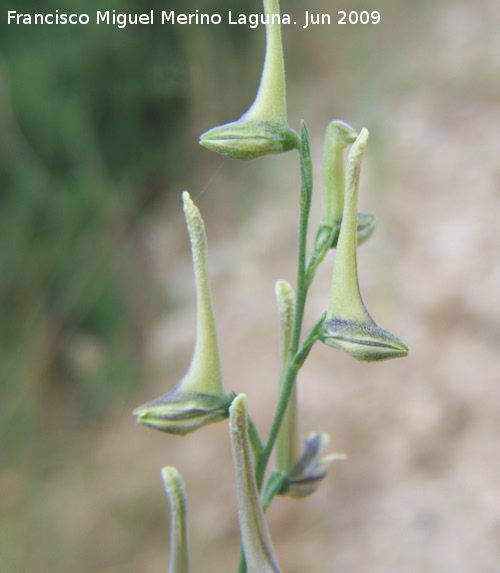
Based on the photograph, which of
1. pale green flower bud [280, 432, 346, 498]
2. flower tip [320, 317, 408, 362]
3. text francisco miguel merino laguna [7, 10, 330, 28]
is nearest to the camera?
flower tip [320, 317, 408, 362]

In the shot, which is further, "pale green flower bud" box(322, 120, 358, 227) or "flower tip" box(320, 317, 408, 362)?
"pale green flower bud" box(322, 120, 358, 227)

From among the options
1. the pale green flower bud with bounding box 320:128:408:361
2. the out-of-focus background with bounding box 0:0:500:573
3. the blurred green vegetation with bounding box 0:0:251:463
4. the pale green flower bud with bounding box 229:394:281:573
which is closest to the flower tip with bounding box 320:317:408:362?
the pale green flower bud with bounding box 320:128:408:361

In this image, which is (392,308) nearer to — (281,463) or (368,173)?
(368,173)

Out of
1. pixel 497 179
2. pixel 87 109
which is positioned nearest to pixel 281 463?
pixel 497 179

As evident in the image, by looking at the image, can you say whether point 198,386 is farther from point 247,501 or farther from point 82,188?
point 82,188

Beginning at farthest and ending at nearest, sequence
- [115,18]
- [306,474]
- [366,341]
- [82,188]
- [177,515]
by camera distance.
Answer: [115,18]
[82,188]
[306,474]
[177,515]
[366,341]

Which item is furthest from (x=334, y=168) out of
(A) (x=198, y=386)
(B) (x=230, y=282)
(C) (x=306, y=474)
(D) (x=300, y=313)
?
(B) (x=230, y=282)

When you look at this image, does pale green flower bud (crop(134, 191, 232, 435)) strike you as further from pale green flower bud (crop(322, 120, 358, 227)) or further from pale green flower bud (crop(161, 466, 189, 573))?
pale green flower bud (crop(322, 120, 358, 227))
